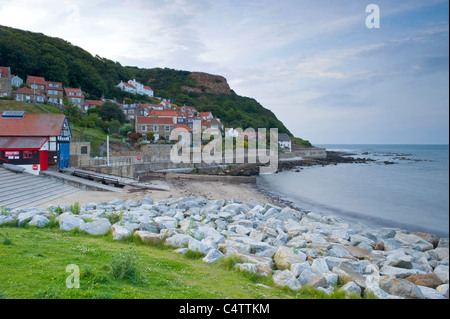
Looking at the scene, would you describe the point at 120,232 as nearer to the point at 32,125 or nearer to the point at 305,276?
the point at 305,276

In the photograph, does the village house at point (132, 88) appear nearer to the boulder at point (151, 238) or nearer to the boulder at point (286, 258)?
the boulder at point (151, 238)

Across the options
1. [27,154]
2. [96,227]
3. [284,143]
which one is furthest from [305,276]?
[284,143]

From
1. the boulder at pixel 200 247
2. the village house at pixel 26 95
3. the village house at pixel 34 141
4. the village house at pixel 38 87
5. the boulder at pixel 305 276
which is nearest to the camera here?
the boulder at pixel 305 276

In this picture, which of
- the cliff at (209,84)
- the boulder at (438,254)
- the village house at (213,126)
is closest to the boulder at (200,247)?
the boulder at (438,254)

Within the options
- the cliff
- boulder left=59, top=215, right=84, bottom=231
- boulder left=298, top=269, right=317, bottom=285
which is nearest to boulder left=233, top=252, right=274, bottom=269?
boulder left=298, top=269, right=317, bottom=285

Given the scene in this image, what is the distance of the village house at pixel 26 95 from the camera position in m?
44.6

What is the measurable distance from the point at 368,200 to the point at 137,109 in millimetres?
46525

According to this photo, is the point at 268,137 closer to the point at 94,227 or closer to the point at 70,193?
the point at 70,193

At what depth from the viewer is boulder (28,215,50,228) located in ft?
29.6

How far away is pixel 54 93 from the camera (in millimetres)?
51875

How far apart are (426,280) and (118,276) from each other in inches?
263

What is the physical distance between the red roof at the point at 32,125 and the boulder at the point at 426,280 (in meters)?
Result: 25.0

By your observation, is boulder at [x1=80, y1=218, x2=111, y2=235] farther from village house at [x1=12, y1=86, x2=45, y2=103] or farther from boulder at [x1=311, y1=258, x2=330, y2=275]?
village house at [x1=12, y1=86, x2=45, y2=103]
